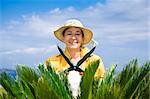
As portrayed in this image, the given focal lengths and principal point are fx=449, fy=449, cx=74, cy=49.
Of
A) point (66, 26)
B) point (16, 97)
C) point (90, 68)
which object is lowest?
point (16, 97)

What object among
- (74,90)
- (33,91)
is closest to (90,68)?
(74,90)

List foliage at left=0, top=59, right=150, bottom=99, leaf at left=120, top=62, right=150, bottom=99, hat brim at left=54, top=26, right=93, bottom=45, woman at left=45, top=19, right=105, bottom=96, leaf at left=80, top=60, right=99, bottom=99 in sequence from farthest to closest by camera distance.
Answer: hat brim at left=54, top=26, right=93, bottom=45, woman at left=45, top=19, right=105, bottom=96, leaf at left=120, top=62, right=150, bottom=99, leaf at left=80, top=60, right=99, bottom=99, foliage at left=0, top=59, right=150, bottom=99

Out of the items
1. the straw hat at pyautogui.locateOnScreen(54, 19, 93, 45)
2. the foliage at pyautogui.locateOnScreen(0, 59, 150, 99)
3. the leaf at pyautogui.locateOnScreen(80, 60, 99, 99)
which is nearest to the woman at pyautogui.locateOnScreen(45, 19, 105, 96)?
the straw hat at pyautogui.locateOnScreen(54, 19, 93, 45)

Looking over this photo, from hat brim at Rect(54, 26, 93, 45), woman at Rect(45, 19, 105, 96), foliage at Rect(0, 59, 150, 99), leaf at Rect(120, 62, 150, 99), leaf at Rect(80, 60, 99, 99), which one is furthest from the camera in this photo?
hat brim at Rect(54, 26, 93, 45)

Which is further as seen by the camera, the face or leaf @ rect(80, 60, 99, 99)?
the face

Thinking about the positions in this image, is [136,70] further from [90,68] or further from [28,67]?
[28,67]

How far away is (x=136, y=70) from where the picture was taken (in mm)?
5266

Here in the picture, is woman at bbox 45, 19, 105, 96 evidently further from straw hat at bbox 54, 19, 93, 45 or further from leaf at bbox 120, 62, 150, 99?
leaf at bbox 120, 62, 150, 99

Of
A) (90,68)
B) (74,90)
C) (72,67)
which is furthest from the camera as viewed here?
(72,67)

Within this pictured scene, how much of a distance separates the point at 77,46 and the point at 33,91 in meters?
0.83

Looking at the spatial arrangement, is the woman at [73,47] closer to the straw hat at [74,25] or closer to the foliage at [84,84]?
the straw hat at [74,25]

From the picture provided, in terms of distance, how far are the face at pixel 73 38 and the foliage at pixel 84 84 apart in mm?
547

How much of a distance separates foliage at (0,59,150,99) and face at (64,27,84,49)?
0.55 meters

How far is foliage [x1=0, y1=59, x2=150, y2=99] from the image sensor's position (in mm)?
4625
